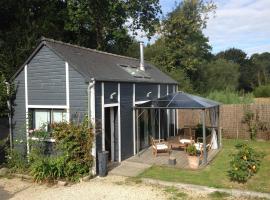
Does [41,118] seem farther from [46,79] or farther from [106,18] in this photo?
[106,18]

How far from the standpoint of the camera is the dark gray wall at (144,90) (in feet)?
53.1

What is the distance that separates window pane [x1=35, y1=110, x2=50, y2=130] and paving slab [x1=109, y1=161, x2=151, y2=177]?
320 centimetres

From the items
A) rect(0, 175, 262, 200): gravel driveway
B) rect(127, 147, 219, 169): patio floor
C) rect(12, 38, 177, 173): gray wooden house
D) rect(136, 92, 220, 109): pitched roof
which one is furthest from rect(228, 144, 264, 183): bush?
rect(12, 38, 177, 173): gray wooden house

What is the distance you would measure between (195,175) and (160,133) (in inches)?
290

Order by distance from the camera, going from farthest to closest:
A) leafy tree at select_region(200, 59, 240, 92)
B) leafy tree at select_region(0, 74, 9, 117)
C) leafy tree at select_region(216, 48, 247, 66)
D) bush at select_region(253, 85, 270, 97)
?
leafy tree at select_region(216, 48, 247, 66), leafy tree at select_region(200, 59, 240, 92), bush at select_region(253, 85, 270, 97), leafy tree at select_region(0, 74, 9, 117)

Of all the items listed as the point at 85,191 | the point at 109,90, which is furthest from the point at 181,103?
the point at 85,191

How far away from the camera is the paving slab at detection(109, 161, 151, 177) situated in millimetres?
12641

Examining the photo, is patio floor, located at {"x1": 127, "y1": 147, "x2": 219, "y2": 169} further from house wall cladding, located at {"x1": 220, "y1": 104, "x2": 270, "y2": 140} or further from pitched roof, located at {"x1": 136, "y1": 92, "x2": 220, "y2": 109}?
house wall cladding, located at {"x1": 220, "y1": 104, "x2": 270, "y2": 140}

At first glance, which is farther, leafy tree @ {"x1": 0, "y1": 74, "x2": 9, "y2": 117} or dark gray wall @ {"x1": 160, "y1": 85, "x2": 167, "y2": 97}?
dark gray wall @ {"x1": 160, "y1": 85, "x2": 167, "y2": 97}

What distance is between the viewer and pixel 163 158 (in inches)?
597

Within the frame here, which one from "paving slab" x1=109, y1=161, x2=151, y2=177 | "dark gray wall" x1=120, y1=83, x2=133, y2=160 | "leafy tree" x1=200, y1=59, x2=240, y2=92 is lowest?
"paving slab" x1=109, y1=161, x2=151, y2=177

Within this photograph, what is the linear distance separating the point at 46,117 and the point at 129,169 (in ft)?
12.5

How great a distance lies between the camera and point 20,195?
1052 centimetres

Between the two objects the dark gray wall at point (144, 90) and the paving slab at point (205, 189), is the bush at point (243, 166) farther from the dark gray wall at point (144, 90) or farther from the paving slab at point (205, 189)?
the dark gray wall at point (144, 90)
